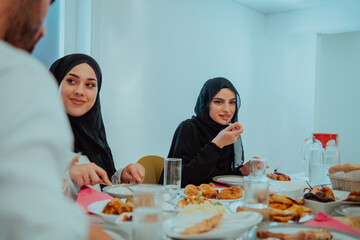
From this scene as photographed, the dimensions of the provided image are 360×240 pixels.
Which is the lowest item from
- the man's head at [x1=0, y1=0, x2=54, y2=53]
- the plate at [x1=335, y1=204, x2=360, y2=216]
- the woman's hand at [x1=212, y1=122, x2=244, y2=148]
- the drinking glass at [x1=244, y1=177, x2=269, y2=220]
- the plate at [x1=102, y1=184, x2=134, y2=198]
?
the plate at [x1=102, y1=184, x2=134, y2=198]

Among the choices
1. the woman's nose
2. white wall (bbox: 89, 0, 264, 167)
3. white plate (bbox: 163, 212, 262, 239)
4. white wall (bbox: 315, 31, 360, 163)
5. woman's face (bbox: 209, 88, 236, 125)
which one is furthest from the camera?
white wall (bbox: 315, 31, 360, 163)

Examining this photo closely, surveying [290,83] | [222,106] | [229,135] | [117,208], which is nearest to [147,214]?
[117,208]

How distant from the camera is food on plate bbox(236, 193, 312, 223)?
0.97 meters

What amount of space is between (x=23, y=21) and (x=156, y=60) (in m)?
2.84

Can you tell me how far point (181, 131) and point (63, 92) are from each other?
0.84m

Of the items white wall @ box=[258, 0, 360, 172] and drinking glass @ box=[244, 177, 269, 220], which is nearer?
drinking glass @ box=[244, 177, 269, 220]

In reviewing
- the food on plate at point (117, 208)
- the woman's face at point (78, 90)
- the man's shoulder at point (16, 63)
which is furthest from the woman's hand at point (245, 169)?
the man's shoulder at point (16, 63)

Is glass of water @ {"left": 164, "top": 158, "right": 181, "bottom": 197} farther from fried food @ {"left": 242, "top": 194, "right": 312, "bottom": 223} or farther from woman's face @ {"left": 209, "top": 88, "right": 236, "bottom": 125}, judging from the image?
woman's face @ {"left": 209, "top": 88, "right": 236, "bottom": 125}

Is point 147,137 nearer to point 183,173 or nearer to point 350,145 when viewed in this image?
point 183,173

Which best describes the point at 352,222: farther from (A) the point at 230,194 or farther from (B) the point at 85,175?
(B) the point at 85,175

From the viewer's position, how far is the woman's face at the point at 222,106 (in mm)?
2447

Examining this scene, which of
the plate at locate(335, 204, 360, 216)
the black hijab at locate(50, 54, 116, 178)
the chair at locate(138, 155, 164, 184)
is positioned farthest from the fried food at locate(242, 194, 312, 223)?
the chair at locate(138, 155, 164, 184)

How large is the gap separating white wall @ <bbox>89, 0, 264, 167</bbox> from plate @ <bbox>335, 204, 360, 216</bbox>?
2.15 metres

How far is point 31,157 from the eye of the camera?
402mm
